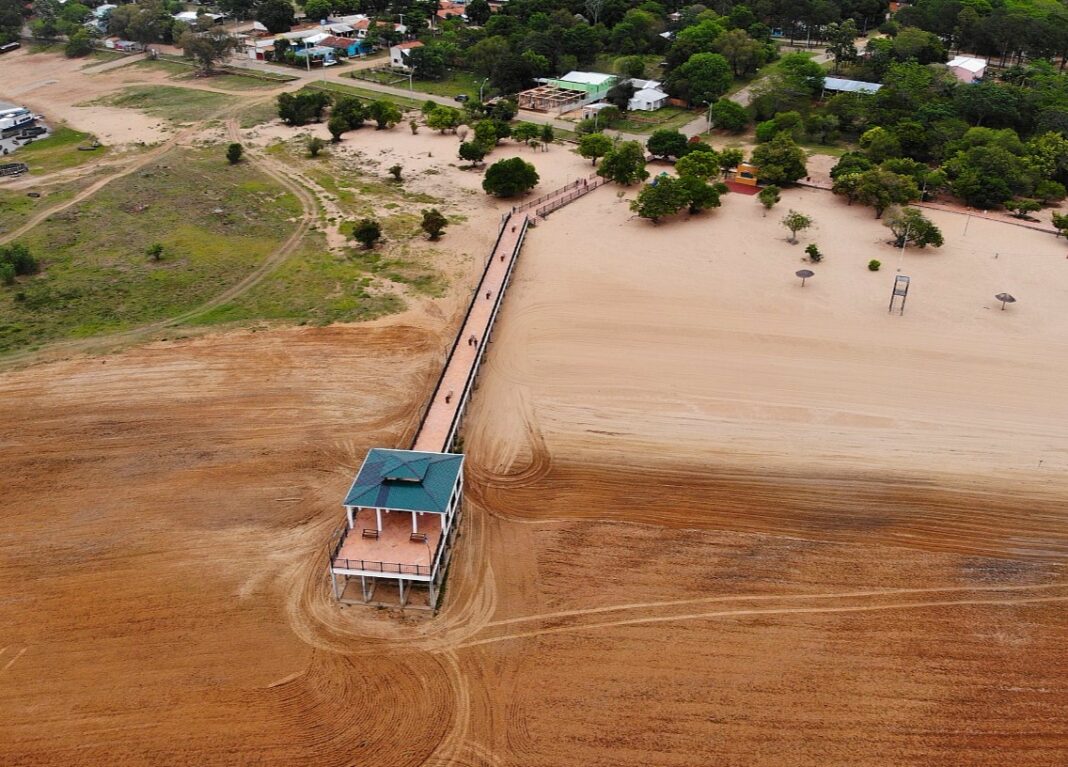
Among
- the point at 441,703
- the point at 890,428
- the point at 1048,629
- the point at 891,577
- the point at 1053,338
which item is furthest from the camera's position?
the point at 1053,338

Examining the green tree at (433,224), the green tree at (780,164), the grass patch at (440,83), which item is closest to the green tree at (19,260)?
the green tree at (433,224)

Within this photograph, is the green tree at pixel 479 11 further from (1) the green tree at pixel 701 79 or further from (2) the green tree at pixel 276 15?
(1) the green tree at pixel 701 79

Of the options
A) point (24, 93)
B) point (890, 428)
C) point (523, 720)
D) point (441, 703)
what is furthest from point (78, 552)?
point (24, 93)

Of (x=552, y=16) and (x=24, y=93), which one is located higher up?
(x=552, y=16)

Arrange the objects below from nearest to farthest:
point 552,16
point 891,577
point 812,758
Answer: point 812,758, point 891,577, point 552,16

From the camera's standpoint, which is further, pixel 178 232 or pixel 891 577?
pixel 178 232

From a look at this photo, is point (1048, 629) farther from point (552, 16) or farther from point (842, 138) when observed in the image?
point (552, 16)

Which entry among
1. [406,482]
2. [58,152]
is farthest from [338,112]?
[406,482]
